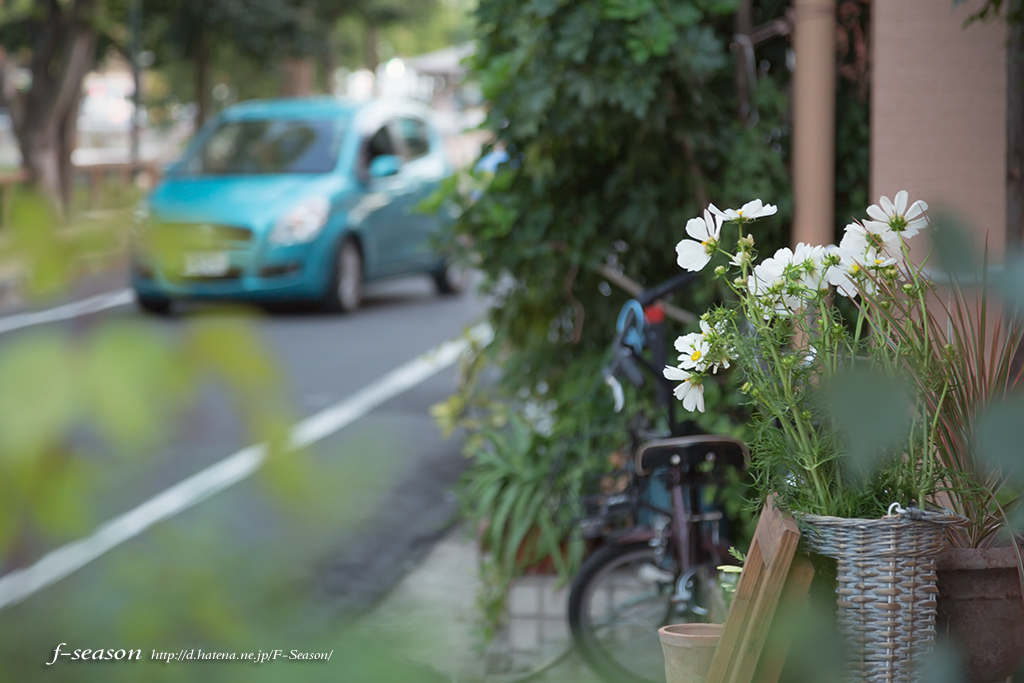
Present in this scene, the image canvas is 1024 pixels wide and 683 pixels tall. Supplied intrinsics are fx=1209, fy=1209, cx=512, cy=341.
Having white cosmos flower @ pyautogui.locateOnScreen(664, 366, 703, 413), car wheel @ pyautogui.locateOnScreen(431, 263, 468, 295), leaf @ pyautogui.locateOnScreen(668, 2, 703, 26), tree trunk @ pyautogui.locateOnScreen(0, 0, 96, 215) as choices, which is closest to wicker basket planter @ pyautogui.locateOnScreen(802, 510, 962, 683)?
white cosmos flower @ pyautogui.locateOnScreen(664, 366, 703, 413)

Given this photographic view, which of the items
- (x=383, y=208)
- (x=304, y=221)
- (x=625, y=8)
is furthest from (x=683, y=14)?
(x=383, y=208)

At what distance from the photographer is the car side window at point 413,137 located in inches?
437

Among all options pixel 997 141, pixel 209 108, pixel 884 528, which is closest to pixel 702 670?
pixel 884 528

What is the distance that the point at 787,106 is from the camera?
→ 13.5ft

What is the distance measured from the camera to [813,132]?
3768mm

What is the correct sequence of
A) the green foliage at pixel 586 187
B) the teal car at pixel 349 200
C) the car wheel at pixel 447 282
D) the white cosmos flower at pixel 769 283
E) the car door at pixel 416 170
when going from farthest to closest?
the car wheel at pixel 447 282, the car door at pixel 416 170, the teal car at pixel 349 200, the green foliage at pixel 586 187, the white cosmos flower at pixel 769 283

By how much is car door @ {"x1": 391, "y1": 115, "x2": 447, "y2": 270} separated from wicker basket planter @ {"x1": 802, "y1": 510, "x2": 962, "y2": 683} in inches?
374

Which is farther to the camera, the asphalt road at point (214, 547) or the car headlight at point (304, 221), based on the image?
the car headlight at point (304, 221)

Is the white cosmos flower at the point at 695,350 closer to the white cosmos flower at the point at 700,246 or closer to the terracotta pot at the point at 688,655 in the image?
the white cosmos flower at the point at 700,246

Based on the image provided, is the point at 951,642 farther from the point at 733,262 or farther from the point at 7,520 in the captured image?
the point at 7,520

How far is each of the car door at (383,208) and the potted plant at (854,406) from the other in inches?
352

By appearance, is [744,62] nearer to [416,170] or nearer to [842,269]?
[842,269]

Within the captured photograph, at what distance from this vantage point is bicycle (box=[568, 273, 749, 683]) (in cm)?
310

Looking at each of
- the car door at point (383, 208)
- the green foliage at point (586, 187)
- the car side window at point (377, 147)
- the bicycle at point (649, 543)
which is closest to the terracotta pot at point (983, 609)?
the bicycle at point (649, 543)
